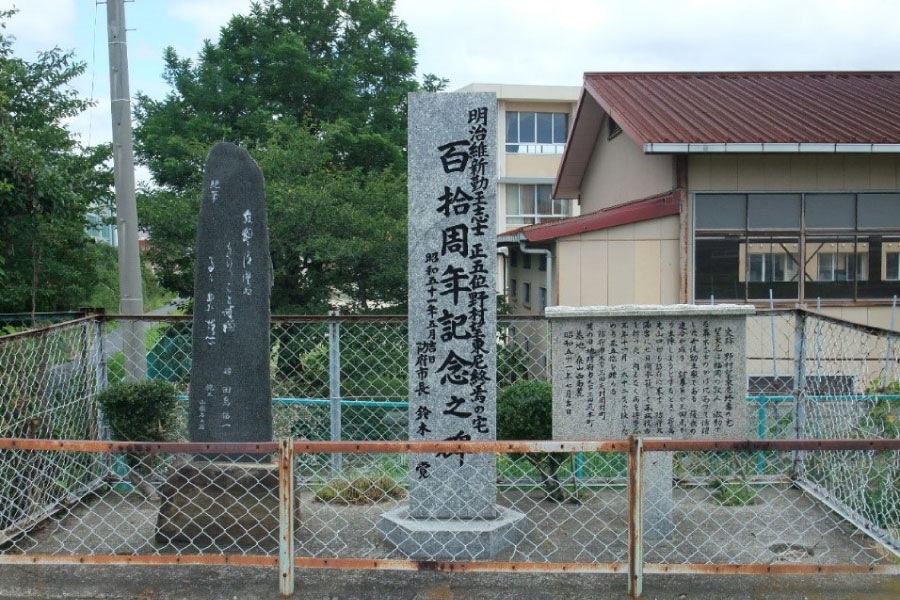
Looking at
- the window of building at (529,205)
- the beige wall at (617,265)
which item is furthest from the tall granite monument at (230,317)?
the window of building at (529,205)

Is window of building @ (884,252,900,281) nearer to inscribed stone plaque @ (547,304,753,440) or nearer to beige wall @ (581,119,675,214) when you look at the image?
beige wall @ (581,119,675,214)

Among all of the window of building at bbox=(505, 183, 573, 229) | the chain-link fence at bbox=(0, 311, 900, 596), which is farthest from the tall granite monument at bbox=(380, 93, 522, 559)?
the window of building at bbox=(505, 183, 573, 229)

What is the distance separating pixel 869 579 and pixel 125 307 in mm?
6945

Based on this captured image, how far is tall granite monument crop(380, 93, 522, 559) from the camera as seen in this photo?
4914mm

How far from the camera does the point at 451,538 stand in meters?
4.70

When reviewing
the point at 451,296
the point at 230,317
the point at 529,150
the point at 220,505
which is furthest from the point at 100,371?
the point at 529,150

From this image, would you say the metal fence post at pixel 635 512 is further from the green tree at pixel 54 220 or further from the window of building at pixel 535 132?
the window of building at pixel 535 132

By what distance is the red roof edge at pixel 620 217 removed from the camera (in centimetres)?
1167

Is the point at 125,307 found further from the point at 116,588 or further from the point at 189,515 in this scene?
the point at 116,588

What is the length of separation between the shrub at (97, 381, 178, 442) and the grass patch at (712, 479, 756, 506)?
13.4ft

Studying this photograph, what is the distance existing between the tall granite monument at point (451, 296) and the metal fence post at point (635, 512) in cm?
111

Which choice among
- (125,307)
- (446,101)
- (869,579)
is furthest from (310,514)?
(125,307)

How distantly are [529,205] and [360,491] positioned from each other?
24574 millimetres

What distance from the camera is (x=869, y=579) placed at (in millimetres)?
4180
